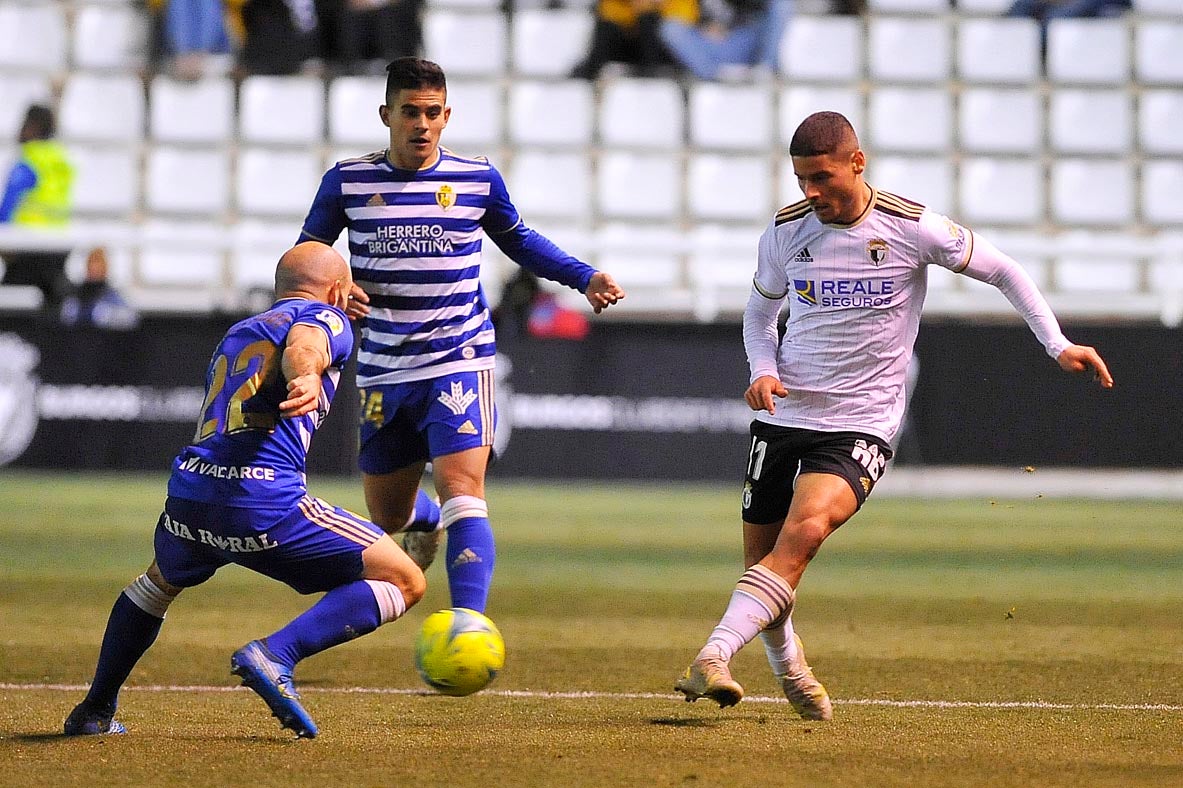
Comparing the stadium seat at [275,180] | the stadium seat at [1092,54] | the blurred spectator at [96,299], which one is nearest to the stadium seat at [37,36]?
the stadium seat at [275,180]


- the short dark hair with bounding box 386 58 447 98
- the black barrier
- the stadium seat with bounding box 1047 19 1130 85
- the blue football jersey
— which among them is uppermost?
the stadium seat with bounding box 1047 19 1130 85

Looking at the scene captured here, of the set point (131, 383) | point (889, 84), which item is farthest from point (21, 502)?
point (889, 84)

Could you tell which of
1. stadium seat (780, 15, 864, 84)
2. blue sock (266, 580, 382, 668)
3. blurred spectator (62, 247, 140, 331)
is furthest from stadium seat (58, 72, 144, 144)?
blue sock (266, 580, 382, 668)

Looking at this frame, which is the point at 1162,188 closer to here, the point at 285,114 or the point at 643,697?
the point at 285,114

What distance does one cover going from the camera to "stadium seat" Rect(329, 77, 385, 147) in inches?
846

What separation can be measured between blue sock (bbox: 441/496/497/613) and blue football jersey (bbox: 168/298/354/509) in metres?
1.25

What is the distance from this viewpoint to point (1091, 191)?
22.5 metres

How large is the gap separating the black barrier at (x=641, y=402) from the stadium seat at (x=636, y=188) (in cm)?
510

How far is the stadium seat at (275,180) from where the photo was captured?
70.4ft

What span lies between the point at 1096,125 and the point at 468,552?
1785cm

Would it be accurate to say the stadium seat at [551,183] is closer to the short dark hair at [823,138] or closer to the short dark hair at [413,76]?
the short dark hair at [413,76]

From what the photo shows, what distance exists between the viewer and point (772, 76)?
22062 mm

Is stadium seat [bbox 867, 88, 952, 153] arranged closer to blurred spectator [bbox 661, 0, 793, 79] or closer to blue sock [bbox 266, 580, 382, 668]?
blurred spectator [bbox 661, 0, 793, 79]

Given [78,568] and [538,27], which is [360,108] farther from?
[78,568]
